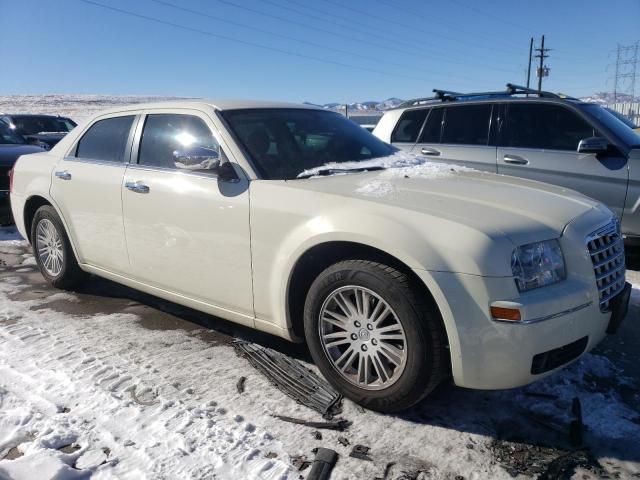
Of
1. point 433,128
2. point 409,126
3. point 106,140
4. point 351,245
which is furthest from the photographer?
point 409,126

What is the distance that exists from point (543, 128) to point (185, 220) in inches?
170

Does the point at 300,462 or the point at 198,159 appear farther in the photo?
the point at 198,159

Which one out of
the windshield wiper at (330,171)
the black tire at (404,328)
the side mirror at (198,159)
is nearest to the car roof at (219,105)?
the side mirror at (198,159)

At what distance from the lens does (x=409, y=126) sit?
694 centimetres

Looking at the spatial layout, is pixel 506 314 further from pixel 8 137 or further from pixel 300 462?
pixel 8 137

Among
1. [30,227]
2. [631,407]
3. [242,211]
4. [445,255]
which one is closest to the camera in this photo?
[445,255]

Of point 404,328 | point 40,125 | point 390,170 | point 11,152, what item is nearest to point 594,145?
point 390,170

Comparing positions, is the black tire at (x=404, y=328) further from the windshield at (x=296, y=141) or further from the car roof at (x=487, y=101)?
the car roof at (x=487, y=101)

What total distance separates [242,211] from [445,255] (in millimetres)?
1274

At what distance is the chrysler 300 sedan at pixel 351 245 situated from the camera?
2424 millimetres

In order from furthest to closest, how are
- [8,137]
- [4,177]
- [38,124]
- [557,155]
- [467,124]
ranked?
[38,124], [8,137], [4,177], [467,124], [557,155]

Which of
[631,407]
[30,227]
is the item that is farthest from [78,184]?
[631,407]

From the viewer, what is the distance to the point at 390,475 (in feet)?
7.60

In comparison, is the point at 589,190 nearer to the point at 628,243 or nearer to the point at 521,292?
the point at 628,243
